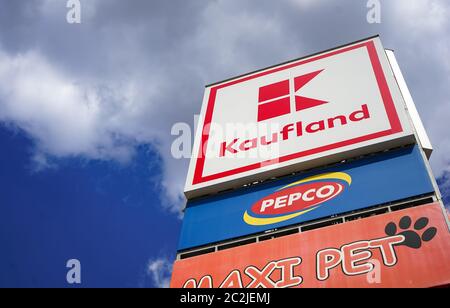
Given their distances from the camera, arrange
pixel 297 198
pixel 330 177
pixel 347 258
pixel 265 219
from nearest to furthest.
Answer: pixel 347 258 → pixel 265 219 → pixel 297 198 → pixel 330 177

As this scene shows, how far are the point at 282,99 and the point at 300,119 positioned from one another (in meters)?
1.84

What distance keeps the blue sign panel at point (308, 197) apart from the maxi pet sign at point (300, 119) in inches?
19.9

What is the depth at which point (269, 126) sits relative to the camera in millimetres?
16078

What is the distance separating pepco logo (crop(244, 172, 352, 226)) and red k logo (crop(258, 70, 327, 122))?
3.76 m

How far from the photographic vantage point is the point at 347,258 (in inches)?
396

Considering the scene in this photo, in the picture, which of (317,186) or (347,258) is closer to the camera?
(347,258)

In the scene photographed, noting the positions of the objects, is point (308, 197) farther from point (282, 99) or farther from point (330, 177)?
point (282, 99)

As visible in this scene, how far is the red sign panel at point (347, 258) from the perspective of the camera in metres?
9.14

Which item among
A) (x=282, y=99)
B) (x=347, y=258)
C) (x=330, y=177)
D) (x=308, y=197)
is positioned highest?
(x=282, y=99)

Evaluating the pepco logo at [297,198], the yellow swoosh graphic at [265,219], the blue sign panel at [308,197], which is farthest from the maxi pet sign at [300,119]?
the yellow swoosh graphic at [265,219]

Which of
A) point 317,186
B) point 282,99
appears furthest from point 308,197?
point 282,99
